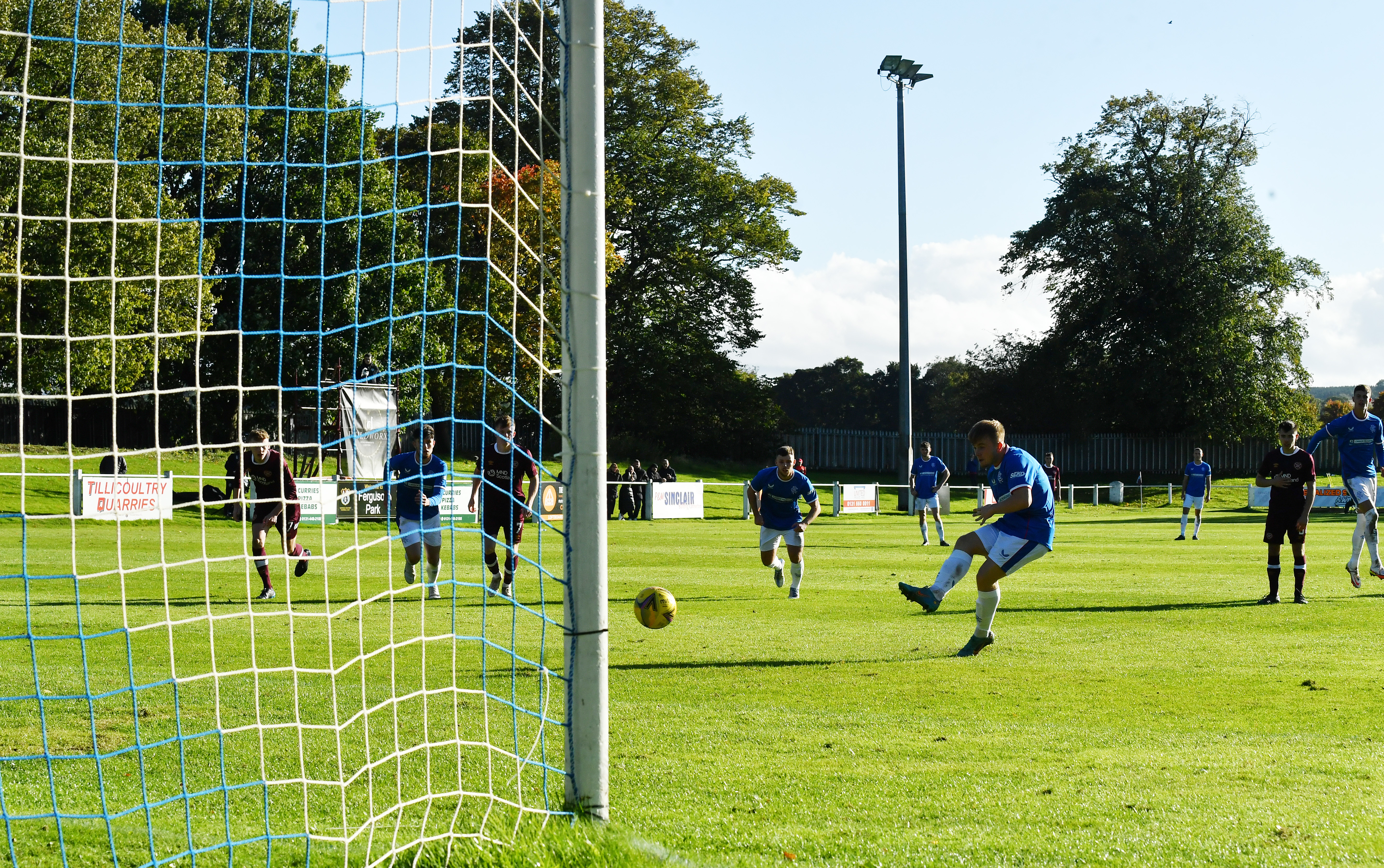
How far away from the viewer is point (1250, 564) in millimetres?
18312

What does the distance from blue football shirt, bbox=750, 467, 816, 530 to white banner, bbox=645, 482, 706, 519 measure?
18355mm

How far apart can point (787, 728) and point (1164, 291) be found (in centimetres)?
5442

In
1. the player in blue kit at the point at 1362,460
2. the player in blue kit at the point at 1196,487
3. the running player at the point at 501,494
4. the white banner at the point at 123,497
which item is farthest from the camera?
the player in blue kit at the point at 1196,487

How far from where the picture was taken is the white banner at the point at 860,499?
3769cm

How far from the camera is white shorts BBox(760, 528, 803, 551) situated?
46.6 feet

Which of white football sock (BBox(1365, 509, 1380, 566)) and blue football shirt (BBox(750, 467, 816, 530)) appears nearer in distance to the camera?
white football sock (BBox(1365, 509, 1380, 566))

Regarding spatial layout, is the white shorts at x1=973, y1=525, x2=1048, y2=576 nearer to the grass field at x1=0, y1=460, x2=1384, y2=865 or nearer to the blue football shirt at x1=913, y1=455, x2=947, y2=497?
the grass field at x1=0, y1=460, x2=1384, y2=865

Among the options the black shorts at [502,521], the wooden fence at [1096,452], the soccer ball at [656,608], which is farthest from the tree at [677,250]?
the soccer ball at [656,608]

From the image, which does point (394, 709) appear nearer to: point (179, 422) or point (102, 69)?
point (102, 69)

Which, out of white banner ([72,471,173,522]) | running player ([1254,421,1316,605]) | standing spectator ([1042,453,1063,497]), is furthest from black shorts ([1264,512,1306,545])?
standing spectator ([1042,453,1063,497])

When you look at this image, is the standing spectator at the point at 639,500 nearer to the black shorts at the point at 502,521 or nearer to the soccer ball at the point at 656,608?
the black shorts at the point at 502,521

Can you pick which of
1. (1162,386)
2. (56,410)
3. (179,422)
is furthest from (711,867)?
(1162,386)

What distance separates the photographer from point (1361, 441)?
14.0 meters

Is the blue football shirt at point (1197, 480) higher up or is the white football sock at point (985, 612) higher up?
the blue football shirt at point (1197, 480)
